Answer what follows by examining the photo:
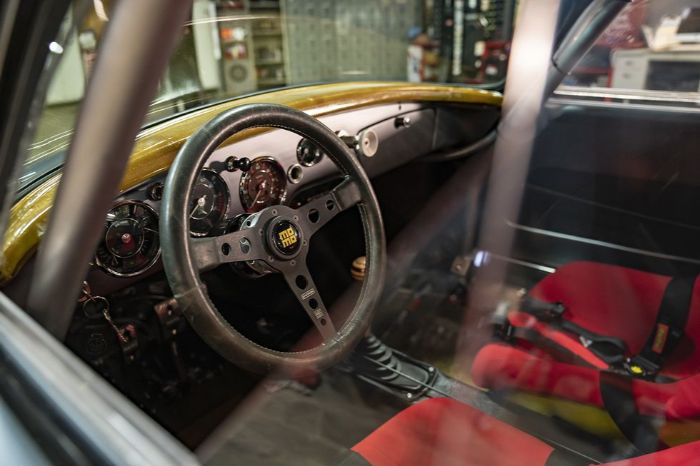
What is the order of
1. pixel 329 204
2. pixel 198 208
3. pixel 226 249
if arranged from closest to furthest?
pixel 226 249 → pixel 198 208 → pixel 329 204

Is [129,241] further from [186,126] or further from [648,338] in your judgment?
[648,338]

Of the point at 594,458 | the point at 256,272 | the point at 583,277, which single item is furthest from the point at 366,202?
the point at 583,277

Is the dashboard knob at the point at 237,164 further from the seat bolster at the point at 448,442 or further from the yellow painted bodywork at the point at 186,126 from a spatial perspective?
the seat bolster at the point at 448,442

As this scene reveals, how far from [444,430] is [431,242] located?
42.6 inches

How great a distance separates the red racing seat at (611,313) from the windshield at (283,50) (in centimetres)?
95

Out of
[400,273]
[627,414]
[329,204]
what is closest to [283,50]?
[400,273]

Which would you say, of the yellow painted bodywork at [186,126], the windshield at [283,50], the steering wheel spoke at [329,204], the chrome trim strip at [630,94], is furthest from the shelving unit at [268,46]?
the chrome trim strip at [630,94]

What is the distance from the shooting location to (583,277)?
1764 millimetres

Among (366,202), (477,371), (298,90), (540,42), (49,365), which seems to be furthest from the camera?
(540,42)

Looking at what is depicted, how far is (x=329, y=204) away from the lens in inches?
49.4

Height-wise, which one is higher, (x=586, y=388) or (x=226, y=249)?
(x=226, y=249)

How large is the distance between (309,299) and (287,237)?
0.15 meters

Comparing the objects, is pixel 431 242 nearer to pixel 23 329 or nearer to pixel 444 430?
pixel 444 430

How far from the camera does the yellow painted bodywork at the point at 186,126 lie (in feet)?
2.92
